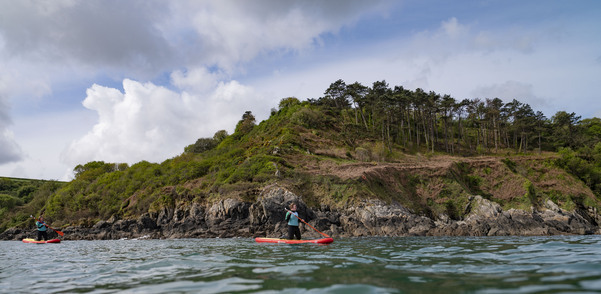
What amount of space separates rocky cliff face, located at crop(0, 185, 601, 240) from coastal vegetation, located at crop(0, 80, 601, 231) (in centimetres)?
230

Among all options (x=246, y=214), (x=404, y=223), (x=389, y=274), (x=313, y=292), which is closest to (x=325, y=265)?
(x=389, y=274)

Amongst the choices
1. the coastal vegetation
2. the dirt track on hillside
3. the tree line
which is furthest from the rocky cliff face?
the tree line

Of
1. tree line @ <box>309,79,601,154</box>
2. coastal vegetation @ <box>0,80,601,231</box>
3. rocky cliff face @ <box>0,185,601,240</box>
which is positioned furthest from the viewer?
tree line @ <box>309,79,601,154</box>

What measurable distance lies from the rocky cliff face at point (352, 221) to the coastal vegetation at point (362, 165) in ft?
7.54

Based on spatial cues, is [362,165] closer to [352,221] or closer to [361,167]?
[361,167]

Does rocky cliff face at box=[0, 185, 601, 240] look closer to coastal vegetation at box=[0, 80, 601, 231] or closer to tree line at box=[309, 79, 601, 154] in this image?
coastal vegetation at box=[0, 80, 601, 231]

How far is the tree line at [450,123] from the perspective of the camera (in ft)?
250

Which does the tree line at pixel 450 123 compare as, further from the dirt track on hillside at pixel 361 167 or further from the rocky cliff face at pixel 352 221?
the rocky cliff face at pixel 352 221

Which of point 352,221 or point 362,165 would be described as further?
point 362,165

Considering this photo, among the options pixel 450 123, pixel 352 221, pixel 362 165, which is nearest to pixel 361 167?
pixel 362 165

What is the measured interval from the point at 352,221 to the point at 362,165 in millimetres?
14754

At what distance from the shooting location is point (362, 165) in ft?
168

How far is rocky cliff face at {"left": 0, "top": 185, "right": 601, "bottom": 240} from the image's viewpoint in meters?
35.8

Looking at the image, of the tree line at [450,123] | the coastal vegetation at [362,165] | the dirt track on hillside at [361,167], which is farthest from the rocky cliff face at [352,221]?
the tree line at [450,123]
